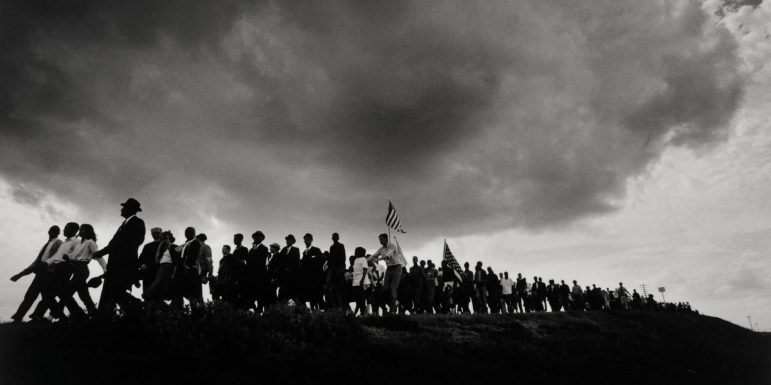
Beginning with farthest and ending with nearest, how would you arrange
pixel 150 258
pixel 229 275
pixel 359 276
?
pixel 359 276
pixel 229 275
pixel 150 258

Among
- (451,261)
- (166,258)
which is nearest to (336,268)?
(166,258)

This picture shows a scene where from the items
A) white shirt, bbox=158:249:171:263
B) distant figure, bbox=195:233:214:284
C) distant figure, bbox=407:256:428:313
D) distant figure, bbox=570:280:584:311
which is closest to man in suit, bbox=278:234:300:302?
distant figure, bbox=195:233:214:284

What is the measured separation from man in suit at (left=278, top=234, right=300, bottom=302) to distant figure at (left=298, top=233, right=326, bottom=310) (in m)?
0.27

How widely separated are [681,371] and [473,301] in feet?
31.2

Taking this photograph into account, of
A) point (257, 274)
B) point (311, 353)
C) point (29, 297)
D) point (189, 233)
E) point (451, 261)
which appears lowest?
point (311, 353)

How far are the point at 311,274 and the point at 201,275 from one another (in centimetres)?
303

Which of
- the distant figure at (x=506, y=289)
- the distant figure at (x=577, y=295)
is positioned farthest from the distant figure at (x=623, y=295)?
the distant figure at (x=506, y=289)

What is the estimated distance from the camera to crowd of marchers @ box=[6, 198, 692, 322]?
8547 mm

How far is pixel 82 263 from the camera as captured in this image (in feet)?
32.2

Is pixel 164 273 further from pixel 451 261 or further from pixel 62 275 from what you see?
pixel 451 261

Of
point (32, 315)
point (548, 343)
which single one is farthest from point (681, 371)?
point (32, 315)

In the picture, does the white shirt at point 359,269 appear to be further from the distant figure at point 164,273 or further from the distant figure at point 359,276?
the distant figure at point 164,273

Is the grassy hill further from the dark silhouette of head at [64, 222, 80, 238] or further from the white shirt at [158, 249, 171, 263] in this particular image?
the white shirt at [158, 249, 171, 263]

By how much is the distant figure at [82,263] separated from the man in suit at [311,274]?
499 cm
